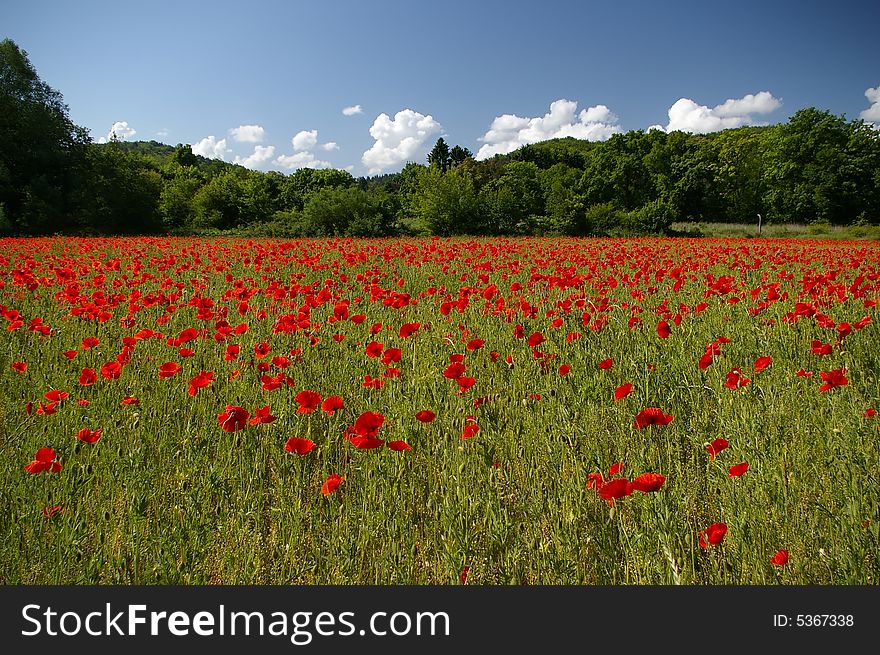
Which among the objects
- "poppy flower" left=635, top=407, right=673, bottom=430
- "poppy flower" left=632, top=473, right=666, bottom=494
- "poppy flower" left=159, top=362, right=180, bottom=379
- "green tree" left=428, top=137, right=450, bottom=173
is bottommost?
"poppy flower" left=632, top=473, right=666, bottom=494

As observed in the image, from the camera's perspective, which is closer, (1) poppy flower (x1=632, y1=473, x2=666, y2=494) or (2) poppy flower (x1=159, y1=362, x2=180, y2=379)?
(1) poppy flower (x1=632, y1=473, x2=666, y2=494)

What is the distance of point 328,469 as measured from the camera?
90.7 inches

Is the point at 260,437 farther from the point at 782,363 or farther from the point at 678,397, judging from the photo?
the point at 782,363

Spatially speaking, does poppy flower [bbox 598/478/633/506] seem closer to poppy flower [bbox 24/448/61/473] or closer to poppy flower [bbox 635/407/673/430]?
poppy flower [bbox 635/407/673/430]

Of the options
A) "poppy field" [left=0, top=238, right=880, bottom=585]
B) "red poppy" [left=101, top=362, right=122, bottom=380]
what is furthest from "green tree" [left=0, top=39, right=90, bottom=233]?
"red poppy" [left=101, top=362, right=122, bottom=380]

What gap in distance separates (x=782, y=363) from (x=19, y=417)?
4680 mm

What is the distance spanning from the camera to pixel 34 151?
29.8 metres

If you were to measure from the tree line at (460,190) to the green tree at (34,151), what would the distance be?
71 millimetres

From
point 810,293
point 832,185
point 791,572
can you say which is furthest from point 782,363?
point 832,185

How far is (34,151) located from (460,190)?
25.7 meters

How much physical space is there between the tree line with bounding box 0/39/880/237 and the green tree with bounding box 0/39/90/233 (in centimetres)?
7

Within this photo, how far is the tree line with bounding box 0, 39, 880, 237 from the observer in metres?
29.5

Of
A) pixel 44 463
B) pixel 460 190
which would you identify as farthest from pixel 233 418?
pixel 460 190

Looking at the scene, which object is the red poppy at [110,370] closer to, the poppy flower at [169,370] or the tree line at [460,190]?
the poppy flower at [169,370]
